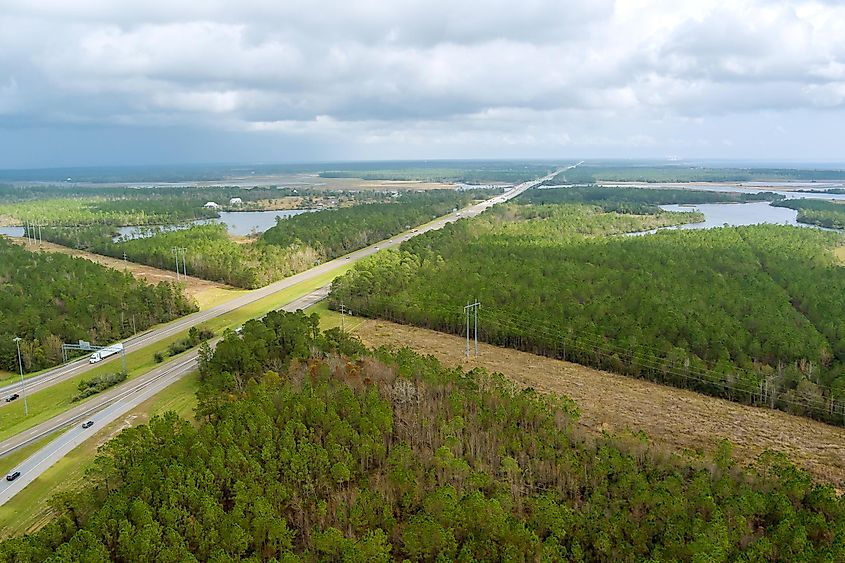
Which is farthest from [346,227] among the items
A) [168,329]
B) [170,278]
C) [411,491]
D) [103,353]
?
[411,491]

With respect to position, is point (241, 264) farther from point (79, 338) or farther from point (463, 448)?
point (463, 448)

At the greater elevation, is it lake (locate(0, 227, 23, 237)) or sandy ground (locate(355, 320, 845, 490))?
lake (locate(0, 227, 23, 237))

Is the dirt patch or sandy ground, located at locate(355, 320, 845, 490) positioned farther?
the dirt patch

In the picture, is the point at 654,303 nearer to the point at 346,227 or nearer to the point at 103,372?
the point at 103,372

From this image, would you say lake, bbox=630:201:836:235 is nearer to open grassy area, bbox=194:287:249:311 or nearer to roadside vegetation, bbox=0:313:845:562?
open grassy area, bbox=194:287:249:311

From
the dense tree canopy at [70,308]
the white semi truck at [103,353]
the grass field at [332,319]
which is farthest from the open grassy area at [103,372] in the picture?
the dense tree canopy at [70,308]

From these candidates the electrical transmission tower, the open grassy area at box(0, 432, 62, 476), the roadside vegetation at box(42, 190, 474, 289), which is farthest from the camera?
the electrical transmission tower

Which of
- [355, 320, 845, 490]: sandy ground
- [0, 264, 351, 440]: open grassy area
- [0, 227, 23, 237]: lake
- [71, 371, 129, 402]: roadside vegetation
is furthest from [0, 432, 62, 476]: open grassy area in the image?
[0, 227, 23, 237]: lake
